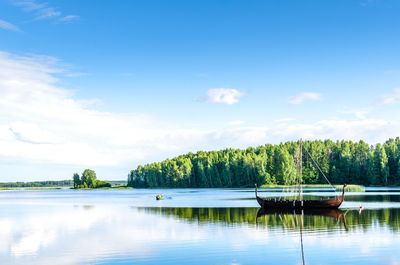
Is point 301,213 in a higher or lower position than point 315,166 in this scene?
lower

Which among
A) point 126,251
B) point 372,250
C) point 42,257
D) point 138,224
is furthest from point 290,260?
point 138,224

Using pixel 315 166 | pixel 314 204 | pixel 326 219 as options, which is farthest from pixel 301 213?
pixel 315 166

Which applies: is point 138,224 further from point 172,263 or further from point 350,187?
point 350,187

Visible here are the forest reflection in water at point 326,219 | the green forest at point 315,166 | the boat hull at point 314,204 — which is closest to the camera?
the forest reflection in water at point 326,219

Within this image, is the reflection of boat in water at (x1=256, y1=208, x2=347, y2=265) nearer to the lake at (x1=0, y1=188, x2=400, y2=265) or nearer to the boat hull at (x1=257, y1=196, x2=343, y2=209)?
the lake at (x1=0, y1=188, x2=400, y2=265)

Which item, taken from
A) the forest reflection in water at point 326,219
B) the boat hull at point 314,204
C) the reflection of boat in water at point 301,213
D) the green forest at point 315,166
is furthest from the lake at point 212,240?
the green forest at point 315,166

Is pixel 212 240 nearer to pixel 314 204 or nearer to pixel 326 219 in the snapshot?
pixel 326 219

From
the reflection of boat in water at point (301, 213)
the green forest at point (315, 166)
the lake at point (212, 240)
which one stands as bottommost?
the reflection of boat in water at point (301, 213)

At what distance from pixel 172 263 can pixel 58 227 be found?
23596mm

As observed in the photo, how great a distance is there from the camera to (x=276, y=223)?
4269 centimetres

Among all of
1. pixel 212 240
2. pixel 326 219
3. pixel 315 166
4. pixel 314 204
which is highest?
pixel 315 166

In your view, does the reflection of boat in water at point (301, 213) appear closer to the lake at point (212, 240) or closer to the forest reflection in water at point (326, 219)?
the forest reflection in water at point (326, 219)

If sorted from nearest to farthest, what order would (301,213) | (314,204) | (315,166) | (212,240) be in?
(212,240)
(301,213)
(314,204)
(315,166)

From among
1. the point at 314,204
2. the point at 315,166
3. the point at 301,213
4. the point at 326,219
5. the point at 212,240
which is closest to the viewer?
the point at 212,240
